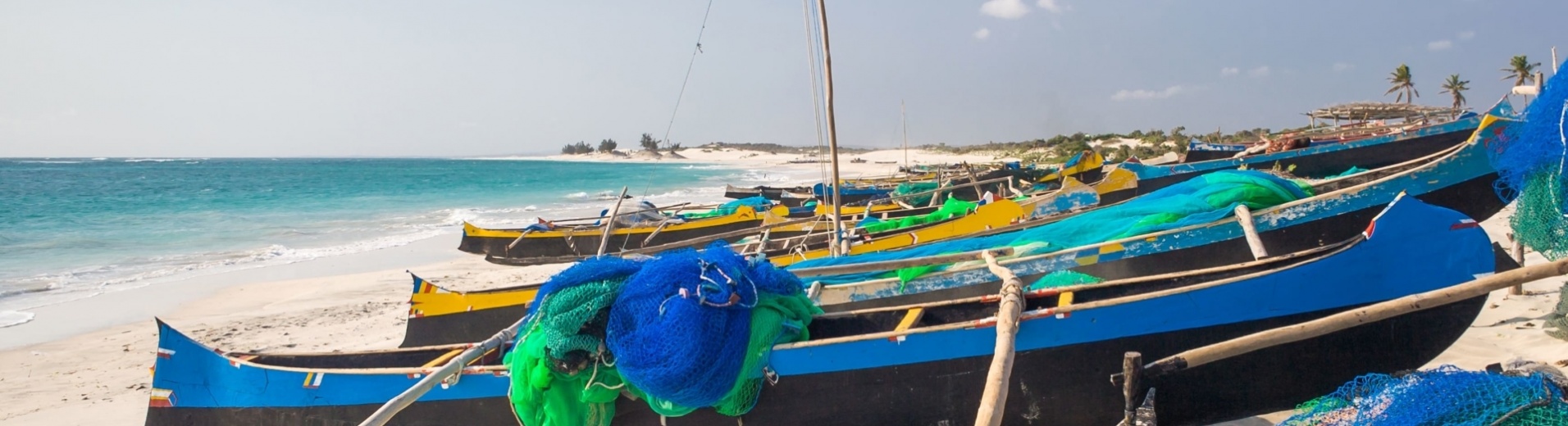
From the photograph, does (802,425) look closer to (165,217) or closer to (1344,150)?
(1344,150)

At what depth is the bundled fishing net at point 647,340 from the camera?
3566 mm

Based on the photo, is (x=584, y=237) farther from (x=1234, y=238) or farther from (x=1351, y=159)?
(x=1351, y=159)

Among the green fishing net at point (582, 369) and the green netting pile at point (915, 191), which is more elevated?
the green fishing net at point (582, 369)

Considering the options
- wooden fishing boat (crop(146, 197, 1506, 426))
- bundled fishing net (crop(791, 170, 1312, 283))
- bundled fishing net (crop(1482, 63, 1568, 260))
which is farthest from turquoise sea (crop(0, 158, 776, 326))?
bundled fishing net (crop(1482, 63, 1568, 260))

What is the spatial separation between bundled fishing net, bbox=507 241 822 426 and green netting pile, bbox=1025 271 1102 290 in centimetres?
211

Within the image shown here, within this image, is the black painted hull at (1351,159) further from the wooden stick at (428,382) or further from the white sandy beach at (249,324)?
the wooden stick at (428,382)

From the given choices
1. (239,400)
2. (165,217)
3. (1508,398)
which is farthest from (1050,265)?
(165,217)

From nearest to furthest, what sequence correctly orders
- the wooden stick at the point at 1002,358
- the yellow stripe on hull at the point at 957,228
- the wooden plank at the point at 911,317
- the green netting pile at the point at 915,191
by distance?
the wooden stick at the point at 1002,358, the wooden plank at the point at 911,317, the yellow stripe on hull at the point at 957,228, the green netting pile at the point at 915,191

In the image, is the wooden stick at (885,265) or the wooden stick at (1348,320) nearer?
the wooden stick at (1348,320)

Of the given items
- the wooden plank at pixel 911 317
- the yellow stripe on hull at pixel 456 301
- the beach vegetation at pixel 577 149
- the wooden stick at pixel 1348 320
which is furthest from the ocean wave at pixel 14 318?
the beach vegetation at pixel 577 149

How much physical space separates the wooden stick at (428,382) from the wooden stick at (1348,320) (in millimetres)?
3141

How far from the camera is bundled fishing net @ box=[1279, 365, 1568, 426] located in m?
2.38

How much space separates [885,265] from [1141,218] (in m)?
2.10

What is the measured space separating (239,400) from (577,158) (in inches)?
4323
